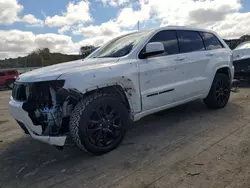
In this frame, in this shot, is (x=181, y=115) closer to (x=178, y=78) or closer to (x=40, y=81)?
(x=178, y=78)

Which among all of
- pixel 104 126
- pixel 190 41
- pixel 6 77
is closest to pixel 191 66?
pixel 190 41

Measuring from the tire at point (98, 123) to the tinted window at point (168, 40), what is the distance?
4.67 ft

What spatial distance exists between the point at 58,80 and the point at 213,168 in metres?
2.15

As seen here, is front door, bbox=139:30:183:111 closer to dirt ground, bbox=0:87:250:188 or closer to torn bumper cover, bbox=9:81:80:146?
dirt ground, bbox=0:87:250:188

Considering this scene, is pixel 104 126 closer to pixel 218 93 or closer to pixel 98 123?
pixel 98 123

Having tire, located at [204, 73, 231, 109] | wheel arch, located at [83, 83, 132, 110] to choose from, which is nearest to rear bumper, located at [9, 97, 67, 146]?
wheel arch, located at [83, 83, 132, 110]

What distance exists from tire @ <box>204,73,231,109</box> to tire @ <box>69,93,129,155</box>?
8.06 ft

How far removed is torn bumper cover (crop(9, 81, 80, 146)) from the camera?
3.27m

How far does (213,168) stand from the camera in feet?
9.81

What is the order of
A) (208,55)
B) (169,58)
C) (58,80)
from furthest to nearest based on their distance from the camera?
(208,55) < (169,58) < (58,80)

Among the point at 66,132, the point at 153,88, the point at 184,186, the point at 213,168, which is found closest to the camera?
the point at 184,186

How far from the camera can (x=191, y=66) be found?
188 inches

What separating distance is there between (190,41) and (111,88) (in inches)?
85.9

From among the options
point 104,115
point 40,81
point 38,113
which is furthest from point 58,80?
point 104,115
